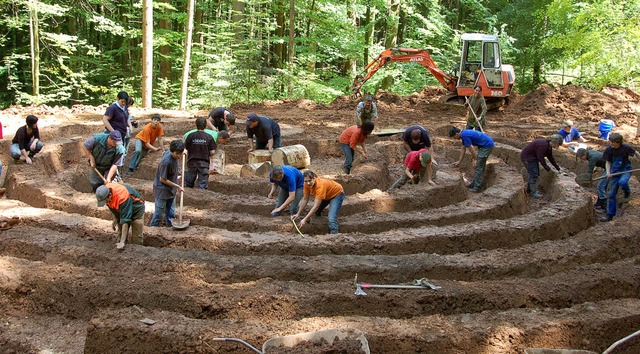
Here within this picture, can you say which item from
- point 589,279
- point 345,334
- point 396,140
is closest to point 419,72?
point 396,140

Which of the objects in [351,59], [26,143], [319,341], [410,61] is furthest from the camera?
[351,59]

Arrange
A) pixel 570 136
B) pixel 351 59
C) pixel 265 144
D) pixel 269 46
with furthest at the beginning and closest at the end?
pixel 351 59
pixel 269 46
pixel 570 136
pixel 265 144

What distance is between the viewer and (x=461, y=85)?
21.6m

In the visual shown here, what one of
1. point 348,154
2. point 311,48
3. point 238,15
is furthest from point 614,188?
point 238,15

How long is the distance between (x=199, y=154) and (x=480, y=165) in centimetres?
644

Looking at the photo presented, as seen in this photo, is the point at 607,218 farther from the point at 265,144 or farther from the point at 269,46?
the point at 269,46

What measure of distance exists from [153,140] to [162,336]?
823 centimetres

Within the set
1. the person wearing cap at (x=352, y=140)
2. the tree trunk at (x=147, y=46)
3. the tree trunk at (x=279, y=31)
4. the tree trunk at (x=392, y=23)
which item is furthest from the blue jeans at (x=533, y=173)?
the tree trunk at (x=392, y=23)

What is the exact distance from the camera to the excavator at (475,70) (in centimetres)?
Answer: 2097

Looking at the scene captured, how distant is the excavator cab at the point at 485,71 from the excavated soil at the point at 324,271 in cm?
833

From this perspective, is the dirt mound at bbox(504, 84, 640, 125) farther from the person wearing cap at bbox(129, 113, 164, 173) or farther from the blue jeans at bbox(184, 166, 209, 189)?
A: the blue jeans at bbox(184, 166, 209, 189)

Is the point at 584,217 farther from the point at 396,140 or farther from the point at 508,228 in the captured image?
the point at 396,140

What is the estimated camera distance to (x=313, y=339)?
244 inches

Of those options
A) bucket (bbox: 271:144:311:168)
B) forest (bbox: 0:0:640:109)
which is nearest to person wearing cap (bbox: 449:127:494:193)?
bucket (bbox: 271:144:311:168)
